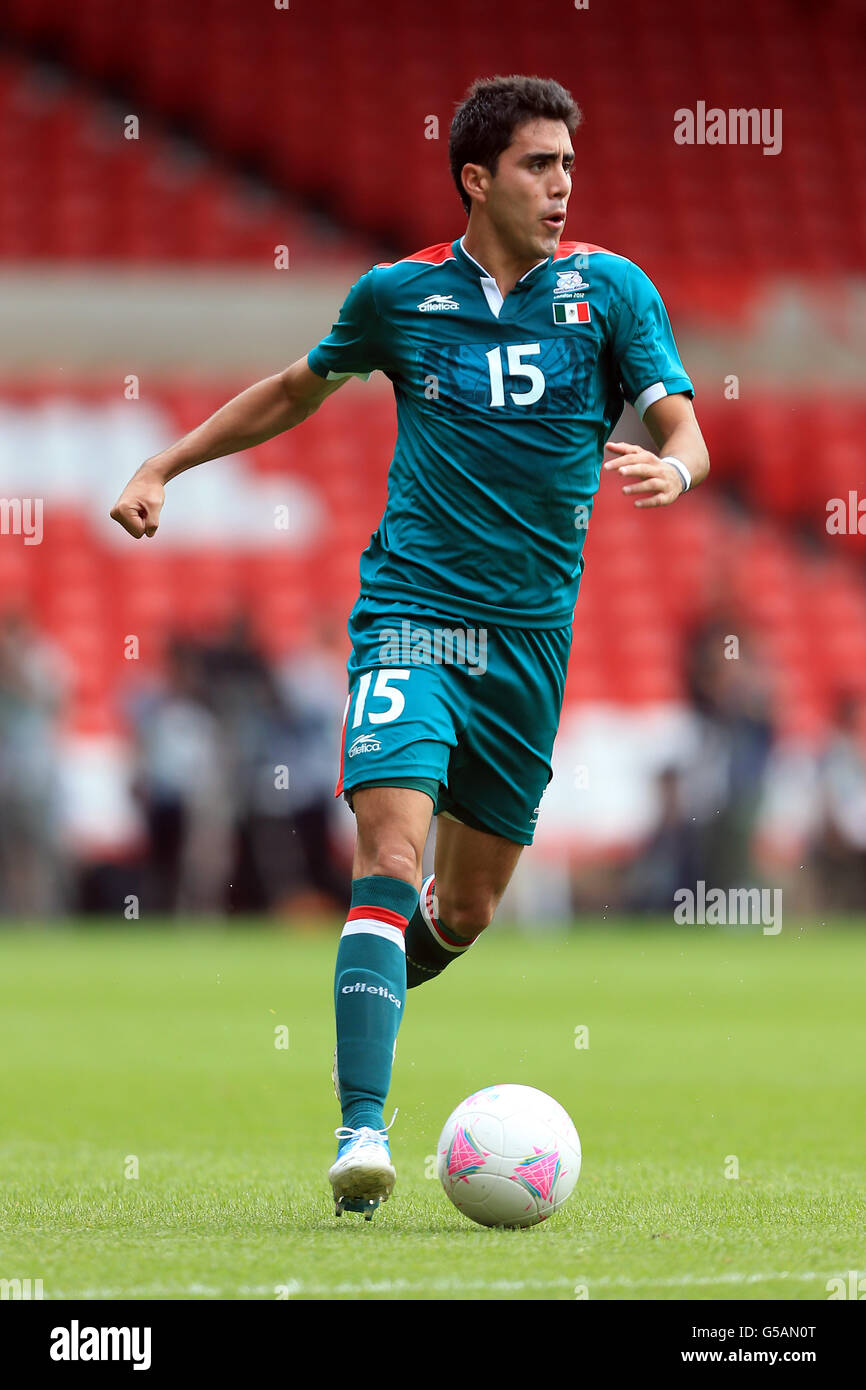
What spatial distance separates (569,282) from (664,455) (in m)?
0.58

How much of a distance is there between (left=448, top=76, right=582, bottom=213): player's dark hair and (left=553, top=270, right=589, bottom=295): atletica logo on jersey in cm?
30

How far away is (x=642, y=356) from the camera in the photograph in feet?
16.3

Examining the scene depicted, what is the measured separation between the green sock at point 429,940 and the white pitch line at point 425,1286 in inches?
84.7

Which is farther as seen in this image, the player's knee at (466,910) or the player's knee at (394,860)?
the player's knee at (466,910)

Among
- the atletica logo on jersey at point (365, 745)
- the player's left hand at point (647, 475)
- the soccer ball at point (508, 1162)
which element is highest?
the player's left hand at point (647, 475)

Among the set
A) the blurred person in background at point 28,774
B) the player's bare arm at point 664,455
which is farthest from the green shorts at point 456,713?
the blurred person in background at point 28,774

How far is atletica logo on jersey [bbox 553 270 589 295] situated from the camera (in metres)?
5.00

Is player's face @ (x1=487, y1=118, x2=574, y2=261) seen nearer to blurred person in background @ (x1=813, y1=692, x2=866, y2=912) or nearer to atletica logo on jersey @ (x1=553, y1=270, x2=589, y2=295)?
atletica logo on jersey @ (x1=553, y1=270, x2=589, y2=295)

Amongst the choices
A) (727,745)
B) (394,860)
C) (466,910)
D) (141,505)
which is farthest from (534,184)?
(727,745)

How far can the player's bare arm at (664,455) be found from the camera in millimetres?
4375

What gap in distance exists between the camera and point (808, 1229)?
416 cm

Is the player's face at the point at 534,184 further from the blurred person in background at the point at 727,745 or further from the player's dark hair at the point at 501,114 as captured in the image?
the blurred person in background at the point at 727,745

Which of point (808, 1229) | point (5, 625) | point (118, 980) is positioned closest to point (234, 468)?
point (5, 625)

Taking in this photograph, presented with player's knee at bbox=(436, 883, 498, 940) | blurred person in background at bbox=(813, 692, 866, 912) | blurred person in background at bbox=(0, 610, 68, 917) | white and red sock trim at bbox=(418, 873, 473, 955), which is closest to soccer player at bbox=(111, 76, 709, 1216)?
player's knee at bbox=(436, 883, 498, 940)
